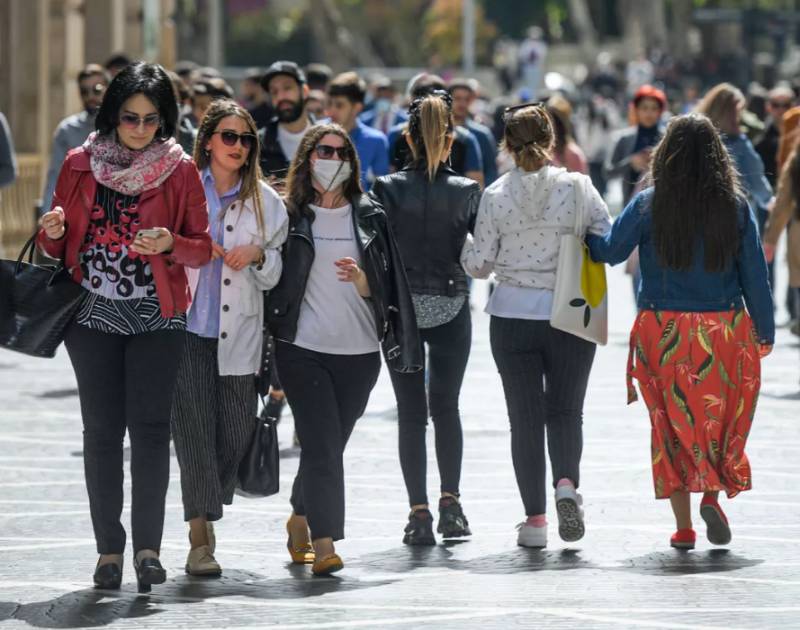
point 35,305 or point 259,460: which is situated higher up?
point 35,305

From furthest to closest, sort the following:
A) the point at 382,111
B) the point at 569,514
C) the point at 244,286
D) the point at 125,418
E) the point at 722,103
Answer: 1. the point at 382,111
2. the point at 722,103
3. the point at 569,514
4. the point at 244,286
5. the point at 125,418

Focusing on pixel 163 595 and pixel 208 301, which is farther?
pixel 208 301

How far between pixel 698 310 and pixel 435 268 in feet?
3.59

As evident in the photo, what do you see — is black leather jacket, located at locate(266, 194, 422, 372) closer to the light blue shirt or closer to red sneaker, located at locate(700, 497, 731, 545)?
the light blue shirt

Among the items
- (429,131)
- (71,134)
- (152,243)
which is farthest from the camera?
(71,134)

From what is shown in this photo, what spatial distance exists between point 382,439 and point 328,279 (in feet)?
12.0

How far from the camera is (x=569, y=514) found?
8.61 metres

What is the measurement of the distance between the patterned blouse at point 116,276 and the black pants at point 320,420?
0.67 meters

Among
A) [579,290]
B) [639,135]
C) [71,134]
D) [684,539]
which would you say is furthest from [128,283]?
[639,135]

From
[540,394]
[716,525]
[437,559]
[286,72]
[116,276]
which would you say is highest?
[286,72]

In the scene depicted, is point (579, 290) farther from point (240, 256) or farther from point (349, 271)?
point (240, 256)

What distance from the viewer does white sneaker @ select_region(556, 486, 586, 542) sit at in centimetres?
858

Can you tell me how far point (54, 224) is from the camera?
7.55 m

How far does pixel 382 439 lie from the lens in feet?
38.7
